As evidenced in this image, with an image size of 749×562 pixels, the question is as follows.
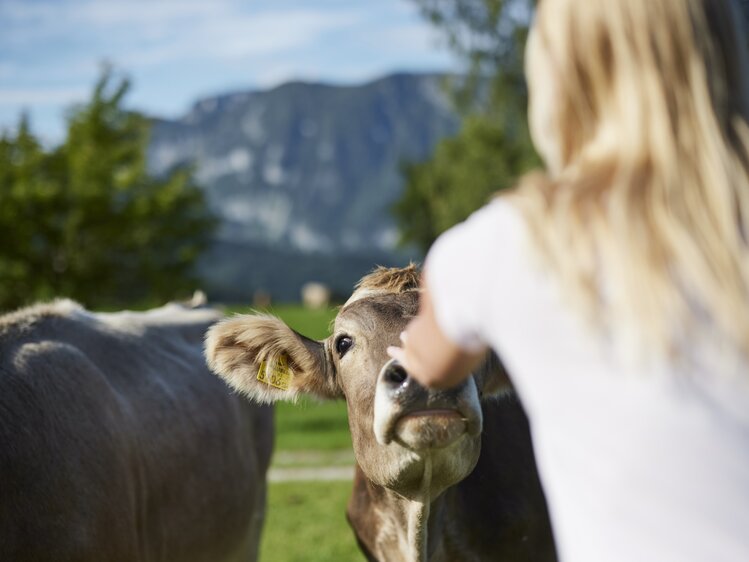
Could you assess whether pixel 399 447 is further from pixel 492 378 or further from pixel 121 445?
pixel 121 445

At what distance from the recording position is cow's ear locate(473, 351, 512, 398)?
4189 millimetres

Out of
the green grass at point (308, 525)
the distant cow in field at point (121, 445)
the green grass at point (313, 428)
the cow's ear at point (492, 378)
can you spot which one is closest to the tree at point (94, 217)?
the green grass at point (313, 428)

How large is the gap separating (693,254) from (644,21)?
448 mm

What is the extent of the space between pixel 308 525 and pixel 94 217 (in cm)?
1254

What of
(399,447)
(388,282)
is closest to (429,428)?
(399,447)

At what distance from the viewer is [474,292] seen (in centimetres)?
187

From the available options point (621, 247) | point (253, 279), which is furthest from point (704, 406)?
point (253, 279)

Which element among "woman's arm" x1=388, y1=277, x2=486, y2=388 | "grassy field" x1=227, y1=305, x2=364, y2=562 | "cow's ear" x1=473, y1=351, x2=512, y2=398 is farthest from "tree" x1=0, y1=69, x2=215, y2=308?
"woman's arm" x1=388, y1=277, x2=486, y2=388

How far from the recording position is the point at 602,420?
1761 millimetres

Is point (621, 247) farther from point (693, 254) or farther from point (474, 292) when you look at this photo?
point (474, 292)

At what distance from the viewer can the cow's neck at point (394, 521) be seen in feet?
13.5

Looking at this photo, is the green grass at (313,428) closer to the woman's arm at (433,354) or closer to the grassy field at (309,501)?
the grassy field at (309,501)

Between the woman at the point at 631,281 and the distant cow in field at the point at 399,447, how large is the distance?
6.32ft

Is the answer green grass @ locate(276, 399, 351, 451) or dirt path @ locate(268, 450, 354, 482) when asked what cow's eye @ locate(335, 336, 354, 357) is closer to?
dirt path @ locate(268, 450, 354, 482)
